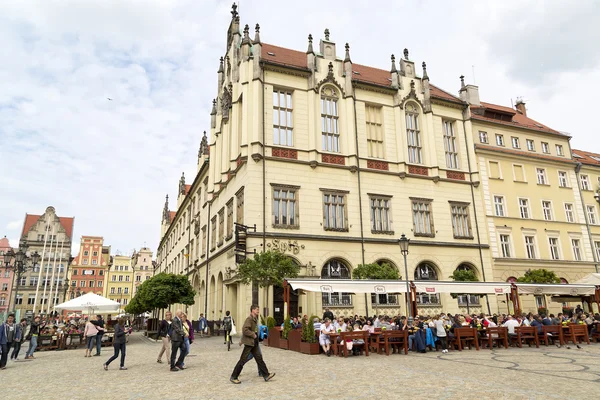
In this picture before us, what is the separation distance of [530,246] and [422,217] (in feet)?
34.8

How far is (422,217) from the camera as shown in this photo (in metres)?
32.6

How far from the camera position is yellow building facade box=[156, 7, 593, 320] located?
28.3 metres

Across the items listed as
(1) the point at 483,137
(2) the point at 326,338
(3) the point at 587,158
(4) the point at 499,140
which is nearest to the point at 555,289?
(2) the point at 326,338

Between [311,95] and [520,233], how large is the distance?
67.5 feet

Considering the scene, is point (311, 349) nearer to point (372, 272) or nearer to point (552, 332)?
point (372, 272)

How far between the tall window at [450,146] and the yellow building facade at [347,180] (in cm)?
10

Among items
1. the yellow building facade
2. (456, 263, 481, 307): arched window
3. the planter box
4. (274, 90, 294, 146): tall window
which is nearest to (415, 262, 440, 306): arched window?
the yellow building facade

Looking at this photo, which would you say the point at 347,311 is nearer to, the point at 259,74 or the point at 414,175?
the point at 414,175

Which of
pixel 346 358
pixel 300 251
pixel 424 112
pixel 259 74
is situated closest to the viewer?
pixel 346 358

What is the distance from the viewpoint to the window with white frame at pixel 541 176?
126 ft

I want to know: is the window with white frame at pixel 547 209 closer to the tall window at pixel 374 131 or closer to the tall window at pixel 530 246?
the tall window at pixel 530 246

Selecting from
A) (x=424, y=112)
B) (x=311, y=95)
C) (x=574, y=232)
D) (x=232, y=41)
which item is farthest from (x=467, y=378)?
(x=574, y=232)

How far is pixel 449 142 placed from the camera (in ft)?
118

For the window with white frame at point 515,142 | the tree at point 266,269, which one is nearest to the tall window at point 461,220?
the window with white frame at point 515,142
